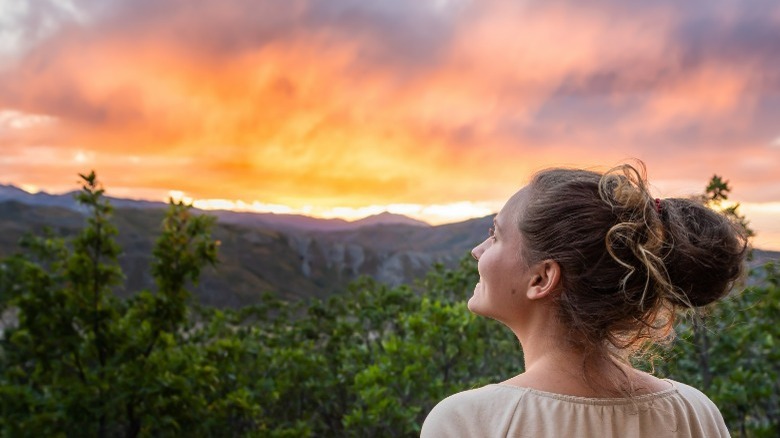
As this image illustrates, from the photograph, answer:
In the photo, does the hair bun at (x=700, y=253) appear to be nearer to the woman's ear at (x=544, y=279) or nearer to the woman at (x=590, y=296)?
the woman at (x=590, y=296)

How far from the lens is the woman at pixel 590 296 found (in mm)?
1230

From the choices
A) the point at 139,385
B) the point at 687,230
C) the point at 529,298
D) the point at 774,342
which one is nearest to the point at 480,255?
the point at 529,298

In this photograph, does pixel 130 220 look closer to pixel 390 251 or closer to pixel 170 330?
pixel 390 251

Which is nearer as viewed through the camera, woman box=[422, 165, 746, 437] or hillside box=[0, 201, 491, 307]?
woman box=[422, 165, 746, 437]

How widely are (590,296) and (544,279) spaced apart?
0.08m

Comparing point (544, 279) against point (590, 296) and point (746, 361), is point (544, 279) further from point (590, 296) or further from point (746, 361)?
point (746, 361)

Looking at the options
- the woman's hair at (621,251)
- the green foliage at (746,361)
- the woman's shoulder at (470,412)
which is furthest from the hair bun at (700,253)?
the green foliage at (746,361)

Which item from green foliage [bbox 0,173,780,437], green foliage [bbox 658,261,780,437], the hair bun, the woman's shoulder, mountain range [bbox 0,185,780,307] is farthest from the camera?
mountain range [bbox 0,185,780,307]

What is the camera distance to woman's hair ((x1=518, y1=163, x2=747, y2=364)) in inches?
50.8

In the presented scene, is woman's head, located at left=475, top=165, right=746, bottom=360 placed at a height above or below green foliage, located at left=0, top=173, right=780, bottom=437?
above

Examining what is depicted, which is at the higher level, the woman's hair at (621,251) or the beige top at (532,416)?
the woman's hair at (621,251)

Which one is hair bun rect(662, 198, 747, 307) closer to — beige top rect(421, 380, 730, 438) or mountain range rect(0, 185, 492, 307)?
beige top rect(421, 380, 730, 438)

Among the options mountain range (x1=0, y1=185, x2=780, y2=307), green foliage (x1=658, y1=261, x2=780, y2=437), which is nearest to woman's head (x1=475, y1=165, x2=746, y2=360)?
green foliage (x1=658, y1=261, x2=780, y2=437)

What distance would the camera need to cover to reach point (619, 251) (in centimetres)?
130
